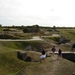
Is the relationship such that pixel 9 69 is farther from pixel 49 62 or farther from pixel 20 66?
pixel 49 62

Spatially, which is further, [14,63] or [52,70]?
[14,63]

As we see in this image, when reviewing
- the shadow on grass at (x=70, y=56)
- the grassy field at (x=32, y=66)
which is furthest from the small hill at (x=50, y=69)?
the shadow on grass at (x=70, y=56)

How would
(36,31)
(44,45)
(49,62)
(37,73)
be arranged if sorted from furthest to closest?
(36,31), (44,45), (49,62), (37,73)

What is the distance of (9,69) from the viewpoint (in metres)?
37.0

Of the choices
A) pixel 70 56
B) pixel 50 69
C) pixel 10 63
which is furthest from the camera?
pixel 70 56

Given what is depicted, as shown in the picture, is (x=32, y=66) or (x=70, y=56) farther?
(x=70, y=56)

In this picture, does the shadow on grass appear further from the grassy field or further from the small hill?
the small hill

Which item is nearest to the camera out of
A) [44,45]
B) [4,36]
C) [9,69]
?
[9,69]

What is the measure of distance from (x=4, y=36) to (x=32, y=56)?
107 ft

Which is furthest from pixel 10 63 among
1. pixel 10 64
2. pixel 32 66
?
pixel 32 66

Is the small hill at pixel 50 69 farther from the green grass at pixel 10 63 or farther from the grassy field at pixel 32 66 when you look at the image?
the green grass at pixel 10 63

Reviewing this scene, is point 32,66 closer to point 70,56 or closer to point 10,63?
point 10,63

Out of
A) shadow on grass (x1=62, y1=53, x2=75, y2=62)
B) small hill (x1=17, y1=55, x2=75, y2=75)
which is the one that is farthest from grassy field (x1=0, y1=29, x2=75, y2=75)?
shadow on grass (x1=62, y1=53, x2=75, y2=62)

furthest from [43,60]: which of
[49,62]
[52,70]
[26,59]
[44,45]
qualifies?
[44,45]
